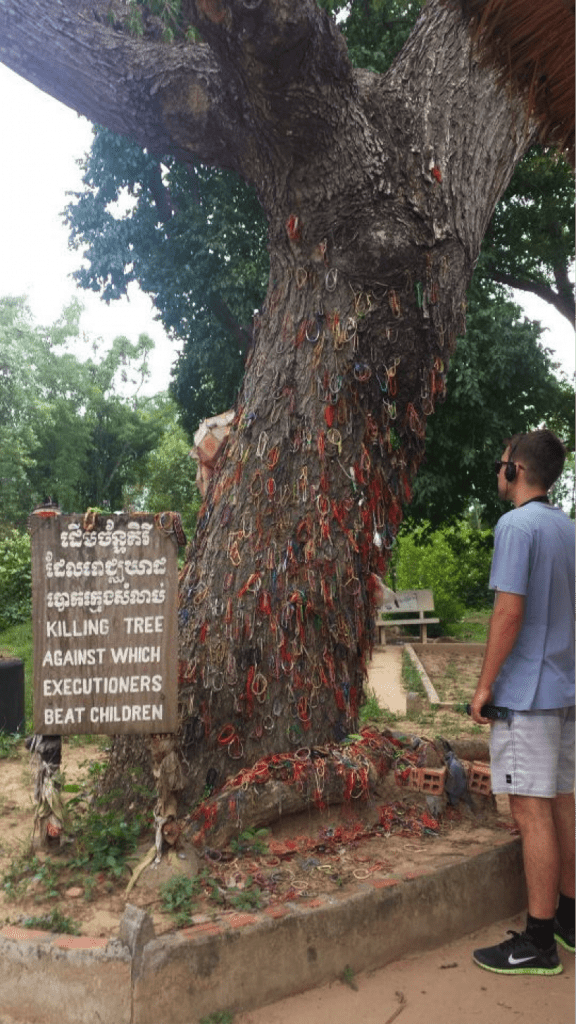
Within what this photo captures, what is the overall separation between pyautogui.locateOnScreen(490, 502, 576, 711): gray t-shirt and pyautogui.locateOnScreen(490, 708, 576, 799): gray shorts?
0.22ft

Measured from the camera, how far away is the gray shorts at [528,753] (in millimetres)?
3617

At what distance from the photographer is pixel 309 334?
16.0ft

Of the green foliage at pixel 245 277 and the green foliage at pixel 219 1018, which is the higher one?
the green foliage at pixel 245 277

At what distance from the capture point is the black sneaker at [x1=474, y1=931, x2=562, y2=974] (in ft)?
11.7

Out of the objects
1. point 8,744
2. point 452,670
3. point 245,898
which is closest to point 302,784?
point 245,898

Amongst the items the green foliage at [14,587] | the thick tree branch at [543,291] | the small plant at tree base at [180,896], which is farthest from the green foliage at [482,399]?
the small plant at tree base at [180,896]

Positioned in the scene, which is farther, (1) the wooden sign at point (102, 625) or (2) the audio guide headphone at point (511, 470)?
(1) the wooden sign at point (102, 625)

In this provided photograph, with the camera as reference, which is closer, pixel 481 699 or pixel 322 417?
pixel 481 699

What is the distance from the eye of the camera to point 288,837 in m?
4.41

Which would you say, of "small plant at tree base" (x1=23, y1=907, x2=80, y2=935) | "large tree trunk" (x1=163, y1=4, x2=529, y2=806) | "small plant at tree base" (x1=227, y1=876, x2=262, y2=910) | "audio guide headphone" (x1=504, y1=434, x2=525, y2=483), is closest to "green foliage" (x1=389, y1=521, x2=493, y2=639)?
"large tree trunk" (x1=163, y1=4, x2=529, y2=806)

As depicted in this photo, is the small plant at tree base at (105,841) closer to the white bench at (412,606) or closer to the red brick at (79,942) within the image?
the red brick at (79,942)

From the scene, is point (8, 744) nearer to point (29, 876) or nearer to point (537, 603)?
point (29, 876)

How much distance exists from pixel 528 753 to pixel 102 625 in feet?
Result: 6.23

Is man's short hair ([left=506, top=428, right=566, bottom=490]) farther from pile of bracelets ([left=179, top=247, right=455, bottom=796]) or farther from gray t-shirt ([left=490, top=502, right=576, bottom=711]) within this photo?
pile of bracelets ([left=179, top=247, right=455, bottom=796])
